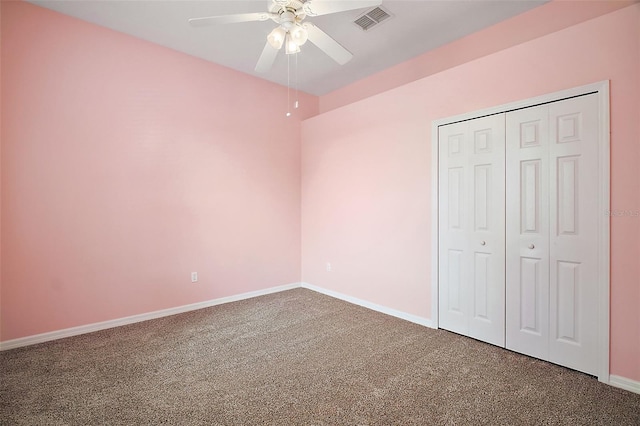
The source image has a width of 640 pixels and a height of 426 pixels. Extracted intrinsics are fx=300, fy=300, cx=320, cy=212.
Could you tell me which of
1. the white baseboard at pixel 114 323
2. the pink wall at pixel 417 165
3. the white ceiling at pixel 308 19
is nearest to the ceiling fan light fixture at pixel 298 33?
the white ceiling at pixel 308 19

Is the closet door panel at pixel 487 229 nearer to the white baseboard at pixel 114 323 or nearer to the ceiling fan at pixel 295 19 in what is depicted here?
the ceiling fan at pixel 295 19

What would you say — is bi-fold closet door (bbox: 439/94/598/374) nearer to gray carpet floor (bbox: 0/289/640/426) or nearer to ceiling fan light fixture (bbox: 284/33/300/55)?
gray carpet floor (bbox: 0/289/640/426)

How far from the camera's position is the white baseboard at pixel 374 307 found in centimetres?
329

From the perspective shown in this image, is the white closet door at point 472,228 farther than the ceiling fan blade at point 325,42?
Yes

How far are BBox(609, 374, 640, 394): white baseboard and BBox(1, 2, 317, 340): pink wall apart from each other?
3.71m

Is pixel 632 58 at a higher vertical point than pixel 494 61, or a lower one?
lower

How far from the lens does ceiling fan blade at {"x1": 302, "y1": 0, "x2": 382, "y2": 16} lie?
1892 mm

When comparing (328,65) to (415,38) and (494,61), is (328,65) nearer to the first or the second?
(415,38)

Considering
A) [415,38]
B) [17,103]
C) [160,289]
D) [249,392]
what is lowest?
[249,392]

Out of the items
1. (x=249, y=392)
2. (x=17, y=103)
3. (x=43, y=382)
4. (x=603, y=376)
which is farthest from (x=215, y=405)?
(x=17, y=103)

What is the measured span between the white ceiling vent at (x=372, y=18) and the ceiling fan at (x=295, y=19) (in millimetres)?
803

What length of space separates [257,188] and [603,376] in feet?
13.1

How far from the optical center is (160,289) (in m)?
3.52

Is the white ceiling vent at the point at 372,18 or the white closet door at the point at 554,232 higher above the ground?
the white ceiling vent at the point at 372,18
